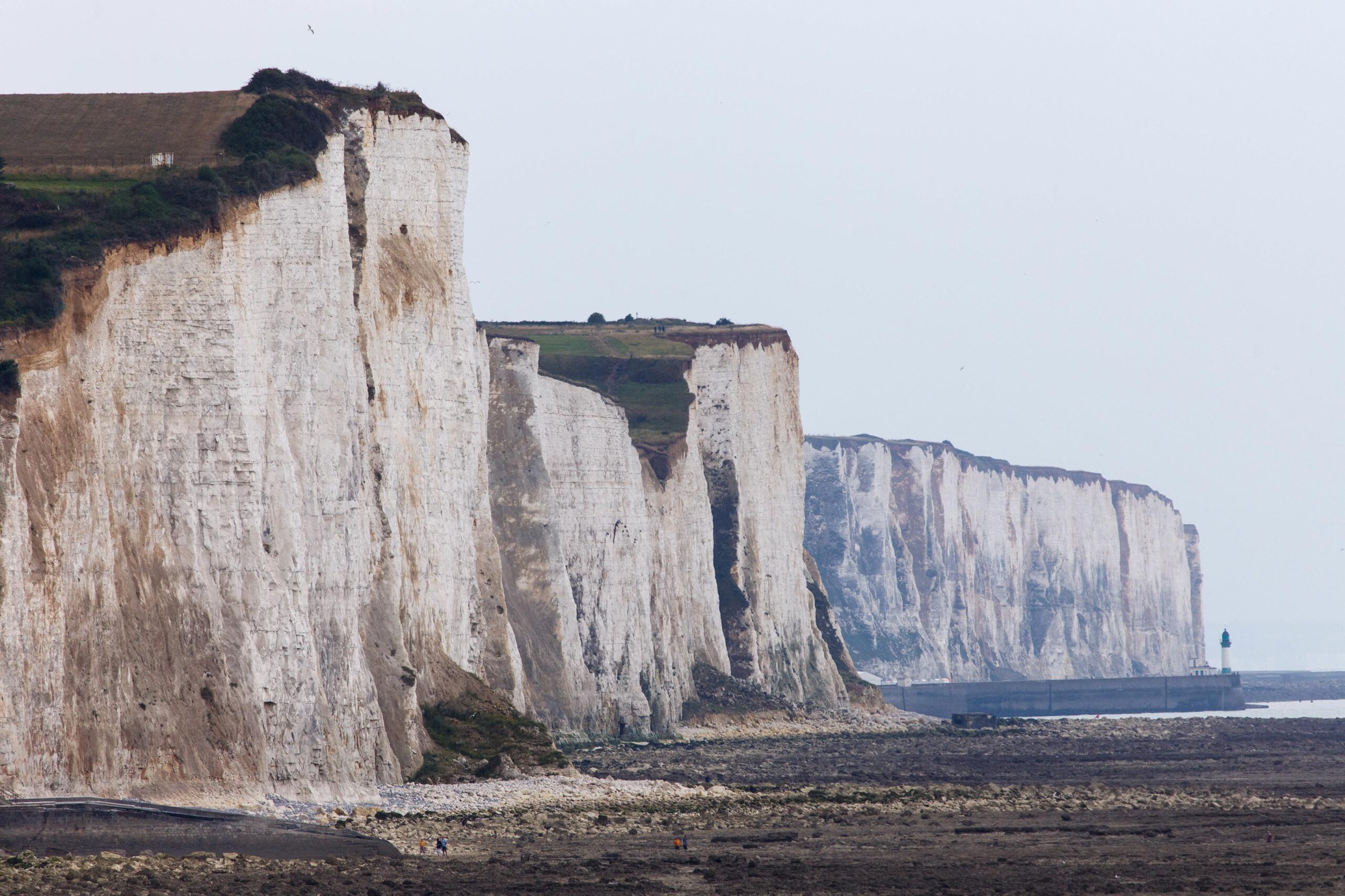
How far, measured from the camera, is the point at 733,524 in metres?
73.2

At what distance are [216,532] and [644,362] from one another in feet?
146

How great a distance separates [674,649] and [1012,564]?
76011mm

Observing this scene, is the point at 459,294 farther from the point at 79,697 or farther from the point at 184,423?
the point at 79,697

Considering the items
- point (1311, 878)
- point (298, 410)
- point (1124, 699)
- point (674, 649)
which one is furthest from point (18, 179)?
point (1124, 699)

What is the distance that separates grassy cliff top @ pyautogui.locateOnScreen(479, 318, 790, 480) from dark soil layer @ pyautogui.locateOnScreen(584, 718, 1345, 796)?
13.4 m

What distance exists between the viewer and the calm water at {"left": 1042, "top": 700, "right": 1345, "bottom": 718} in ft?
305

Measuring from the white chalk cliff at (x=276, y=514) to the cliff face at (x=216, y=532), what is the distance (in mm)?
44

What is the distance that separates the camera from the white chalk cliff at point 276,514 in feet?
87.7

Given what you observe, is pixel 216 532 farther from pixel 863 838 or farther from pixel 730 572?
pixel 730 572

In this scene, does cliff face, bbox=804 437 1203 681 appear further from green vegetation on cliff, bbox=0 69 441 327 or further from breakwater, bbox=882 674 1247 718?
green vegetation on cliff, bbox=0 69 441 327

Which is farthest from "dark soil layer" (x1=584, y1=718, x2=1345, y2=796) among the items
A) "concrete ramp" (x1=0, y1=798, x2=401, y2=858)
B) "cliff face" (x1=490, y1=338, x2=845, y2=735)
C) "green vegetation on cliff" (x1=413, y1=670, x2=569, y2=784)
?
"concrete ramp" (x1=0, y1=798, x2=401, y2=858)

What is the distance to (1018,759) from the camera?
1996 inches

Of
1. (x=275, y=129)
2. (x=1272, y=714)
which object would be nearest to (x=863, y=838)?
(x=275, y=129)

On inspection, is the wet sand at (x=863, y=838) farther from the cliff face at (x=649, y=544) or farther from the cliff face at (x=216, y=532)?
the cliff face at (x=649, y=544)
